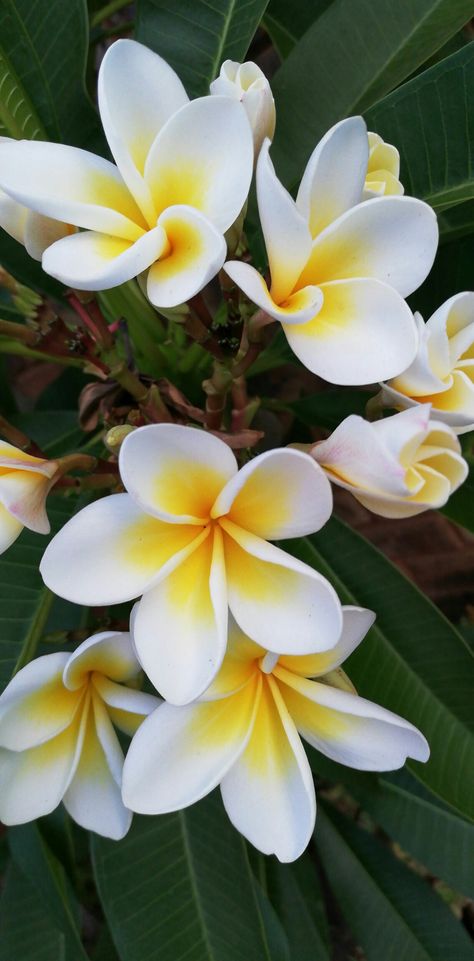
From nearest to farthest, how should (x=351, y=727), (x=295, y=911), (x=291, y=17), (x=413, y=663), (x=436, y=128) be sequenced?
(x=351, y=727) → (x=436, y=128) → (x=413, y=663) → (x=291, y=17) → (x=295, y=911)

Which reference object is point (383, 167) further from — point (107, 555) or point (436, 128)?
point (107, 555)

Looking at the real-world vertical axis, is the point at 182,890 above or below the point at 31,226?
below

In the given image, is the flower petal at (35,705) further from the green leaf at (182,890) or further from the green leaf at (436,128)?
the green leaf at (436,128)

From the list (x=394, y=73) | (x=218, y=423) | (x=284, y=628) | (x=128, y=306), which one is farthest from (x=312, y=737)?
(x=394, y=73)

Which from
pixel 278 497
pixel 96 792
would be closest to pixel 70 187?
pixel 278 497

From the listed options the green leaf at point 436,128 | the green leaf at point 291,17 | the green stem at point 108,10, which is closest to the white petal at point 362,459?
the green leaf at point 436,128

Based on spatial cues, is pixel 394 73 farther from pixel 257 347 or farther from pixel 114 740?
pixel 114 740
